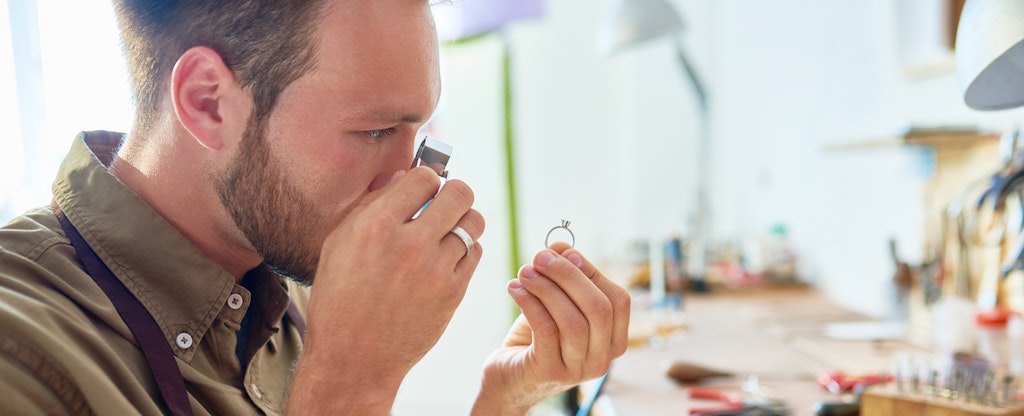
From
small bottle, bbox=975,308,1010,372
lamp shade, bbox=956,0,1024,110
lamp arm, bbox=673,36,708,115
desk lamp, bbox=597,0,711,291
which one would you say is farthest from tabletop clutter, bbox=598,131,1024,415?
lamp arm, bbox=673,36,708,115

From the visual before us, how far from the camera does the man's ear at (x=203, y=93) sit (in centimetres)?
93

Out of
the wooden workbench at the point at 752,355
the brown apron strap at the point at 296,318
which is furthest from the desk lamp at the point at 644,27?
the brown apron strap at the point at 296,318

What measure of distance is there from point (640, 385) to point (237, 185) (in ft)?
2.80

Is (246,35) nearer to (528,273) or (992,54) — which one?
(528,273)

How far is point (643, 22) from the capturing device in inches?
106

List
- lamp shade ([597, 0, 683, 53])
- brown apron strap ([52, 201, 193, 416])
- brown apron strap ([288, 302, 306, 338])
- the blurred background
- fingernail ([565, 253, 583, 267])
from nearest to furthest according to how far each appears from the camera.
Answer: brown apron strap ([52, 201, 193, 416])
fingernail ([565, 253, 583, 267])
brown apron strap ([288, 302, 306, 338])
the blurred background
lamp shade ([597, 0, 683, 53])

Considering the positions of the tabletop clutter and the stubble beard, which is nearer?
the stubble beard

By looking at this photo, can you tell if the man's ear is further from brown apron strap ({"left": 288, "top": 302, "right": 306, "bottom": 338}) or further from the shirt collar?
brown apron strap ({"left": 288, "top": 302, "right": 306, "bottom": 338})

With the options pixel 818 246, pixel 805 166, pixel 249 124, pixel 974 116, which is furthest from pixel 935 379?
pixel 805 166

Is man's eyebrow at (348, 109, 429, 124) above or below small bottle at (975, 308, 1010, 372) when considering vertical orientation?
above

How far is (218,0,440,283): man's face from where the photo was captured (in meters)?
0.95

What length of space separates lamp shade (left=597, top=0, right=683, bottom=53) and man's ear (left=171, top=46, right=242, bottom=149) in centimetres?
196

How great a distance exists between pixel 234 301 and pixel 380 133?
0.87ft

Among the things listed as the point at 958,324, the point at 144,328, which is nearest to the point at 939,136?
the point at 958,324
